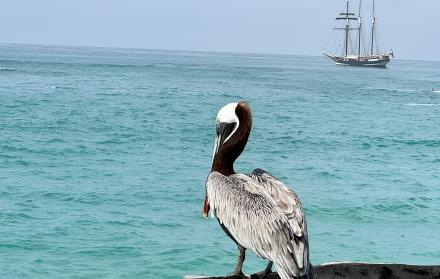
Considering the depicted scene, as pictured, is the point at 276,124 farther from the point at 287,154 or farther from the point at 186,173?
the point at 186,173

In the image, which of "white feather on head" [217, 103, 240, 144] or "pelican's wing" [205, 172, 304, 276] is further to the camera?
"white feather on head" [217, 103, 240, 144]

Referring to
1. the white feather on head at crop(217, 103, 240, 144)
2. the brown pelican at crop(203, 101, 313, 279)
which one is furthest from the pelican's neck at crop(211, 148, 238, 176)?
the white feather on head at crop(217, 103, 240, 144)

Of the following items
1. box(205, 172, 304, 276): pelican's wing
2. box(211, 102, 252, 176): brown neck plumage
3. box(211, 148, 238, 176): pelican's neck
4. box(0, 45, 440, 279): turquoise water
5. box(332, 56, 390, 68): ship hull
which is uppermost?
box(211, 102, 252, 176): brown neck plumage

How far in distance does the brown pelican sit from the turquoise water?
776 centimetres

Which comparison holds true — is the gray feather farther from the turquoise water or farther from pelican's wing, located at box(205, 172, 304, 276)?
the turquoise water

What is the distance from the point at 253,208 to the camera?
5320 mm

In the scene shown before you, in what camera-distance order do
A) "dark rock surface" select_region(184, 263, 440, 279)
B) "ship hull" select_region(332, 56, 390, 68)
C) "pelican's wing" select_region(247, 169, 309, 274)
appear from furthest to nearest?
"ship hull" select_region(332, 56, 390, 68)
"dark rock surface" select_region(184, 263, 440, 279)
"pelican's wing" select_region(247, 169, 309, 274)

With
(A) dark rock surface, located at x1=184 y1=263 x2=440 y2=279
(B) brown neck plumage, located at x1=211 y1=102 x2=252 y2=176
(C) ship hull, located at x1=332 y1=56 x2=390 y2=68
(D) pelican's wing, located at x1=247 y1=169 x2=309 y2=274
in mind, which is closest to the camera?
(D) pelican's wing, located at x1=247 y1=169 x2=309 y2=274

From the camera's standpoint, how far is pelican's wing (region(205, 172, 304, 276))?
16.3 feet

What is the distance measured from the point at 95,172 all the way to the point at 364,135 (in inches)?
653

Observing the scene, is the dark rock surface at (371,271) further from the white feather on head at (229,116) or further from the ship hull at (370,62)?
the ship hull at (370,62)

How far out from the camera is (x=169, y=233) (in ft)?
51.4

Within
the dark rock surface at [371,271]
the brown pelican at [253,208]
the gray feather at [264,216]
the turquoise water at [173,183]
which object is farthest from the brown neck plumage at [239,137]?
the turquoise water at [173,183]

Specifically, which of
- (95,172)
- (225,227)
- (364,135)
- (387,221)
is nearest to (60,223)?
(95,172)
